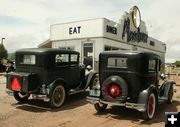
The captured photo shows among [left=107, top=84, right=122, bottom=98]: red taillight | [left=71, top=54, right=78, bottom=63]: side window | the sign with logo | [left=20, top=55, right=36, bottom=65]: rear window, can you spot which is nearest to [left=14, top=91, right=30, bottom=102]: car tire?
[left=20, top=55, right=36, bottom=65]: rear window

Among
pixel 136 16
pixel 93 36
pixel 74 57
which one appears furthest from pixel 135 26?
pixel 74 57

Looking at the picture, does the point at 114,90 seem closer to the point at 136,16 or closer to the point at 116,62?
the point at 116,62

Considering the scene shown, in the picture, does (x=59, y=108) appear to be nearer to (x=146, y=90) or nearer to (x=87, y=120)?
(x=87, y=120)

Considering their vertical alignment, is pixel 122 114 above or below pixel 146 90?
below

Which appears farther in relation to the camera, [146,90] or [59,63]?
[59,63]

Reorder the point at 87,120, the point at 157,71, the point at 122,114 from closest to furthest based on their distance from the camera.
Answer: the point at 87,120
the point at 122,114
the point at 157,71

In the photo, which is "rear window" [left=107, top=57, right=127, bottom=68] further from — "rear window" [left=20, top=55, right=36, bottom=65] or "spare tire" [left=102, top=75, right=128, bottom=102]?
"rear window" [left=20, top=55, right=36, bottom=65]

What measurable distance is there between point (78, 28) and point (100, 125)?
17.6m

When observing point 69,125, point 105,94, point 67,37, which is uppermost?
point 67,37

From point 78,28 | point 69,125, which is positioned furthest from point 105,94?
point 78,28

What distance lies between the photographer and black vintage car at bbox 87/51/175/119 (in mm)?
7660

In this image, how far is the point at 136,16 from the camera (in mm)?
29266

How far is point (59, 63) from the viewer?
9.77 metres

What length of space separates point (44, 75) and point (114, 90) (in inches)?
105
